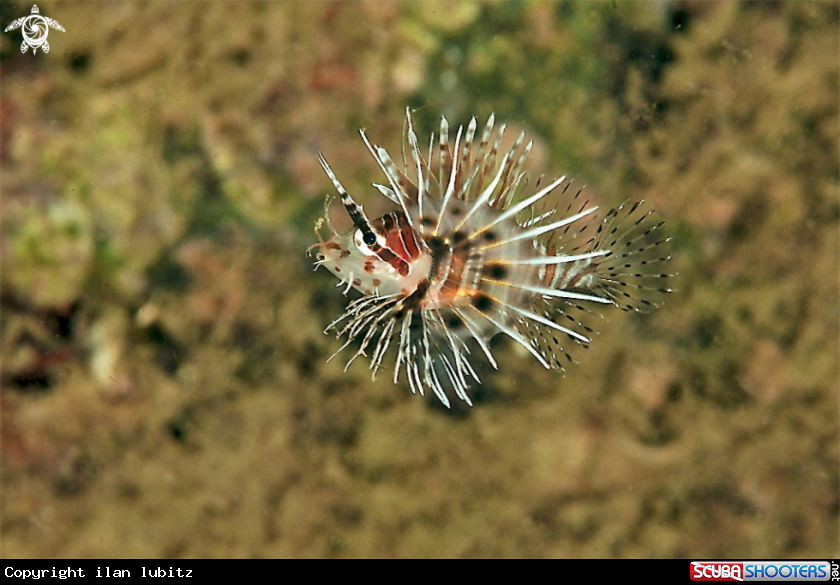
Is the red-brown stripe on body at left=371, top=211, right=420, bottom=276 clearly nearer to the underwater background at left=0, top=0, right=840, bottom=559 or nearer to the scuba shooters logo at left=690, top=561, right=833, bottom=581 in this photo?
the underwater background at left=0, top=0, right=840, bottom=559

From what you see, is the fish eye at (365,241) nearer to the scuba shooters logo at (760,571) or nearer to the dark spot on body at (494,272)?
the dark spot on body at (494,272)

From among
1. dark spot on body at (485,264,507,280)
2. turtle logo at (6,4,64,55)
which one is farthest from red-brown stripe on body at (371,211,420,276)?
turtle logo at (6,4,64,55)

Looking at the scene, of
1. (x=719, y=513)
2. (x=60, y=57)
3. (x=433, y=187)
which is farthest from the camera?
(x=719, y=513)

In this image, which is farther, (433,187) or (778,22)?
(778,22)

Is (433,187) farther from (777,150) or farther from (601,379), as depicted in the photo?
(777,150)

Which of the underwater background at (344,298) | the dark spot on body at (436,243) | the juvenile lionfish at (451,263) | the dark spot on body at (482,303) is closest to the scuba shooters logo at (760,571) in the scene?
the underwater background at (344,298)

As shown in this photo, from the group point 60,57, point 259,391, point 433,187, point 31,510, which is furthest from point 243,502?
point 60,57
